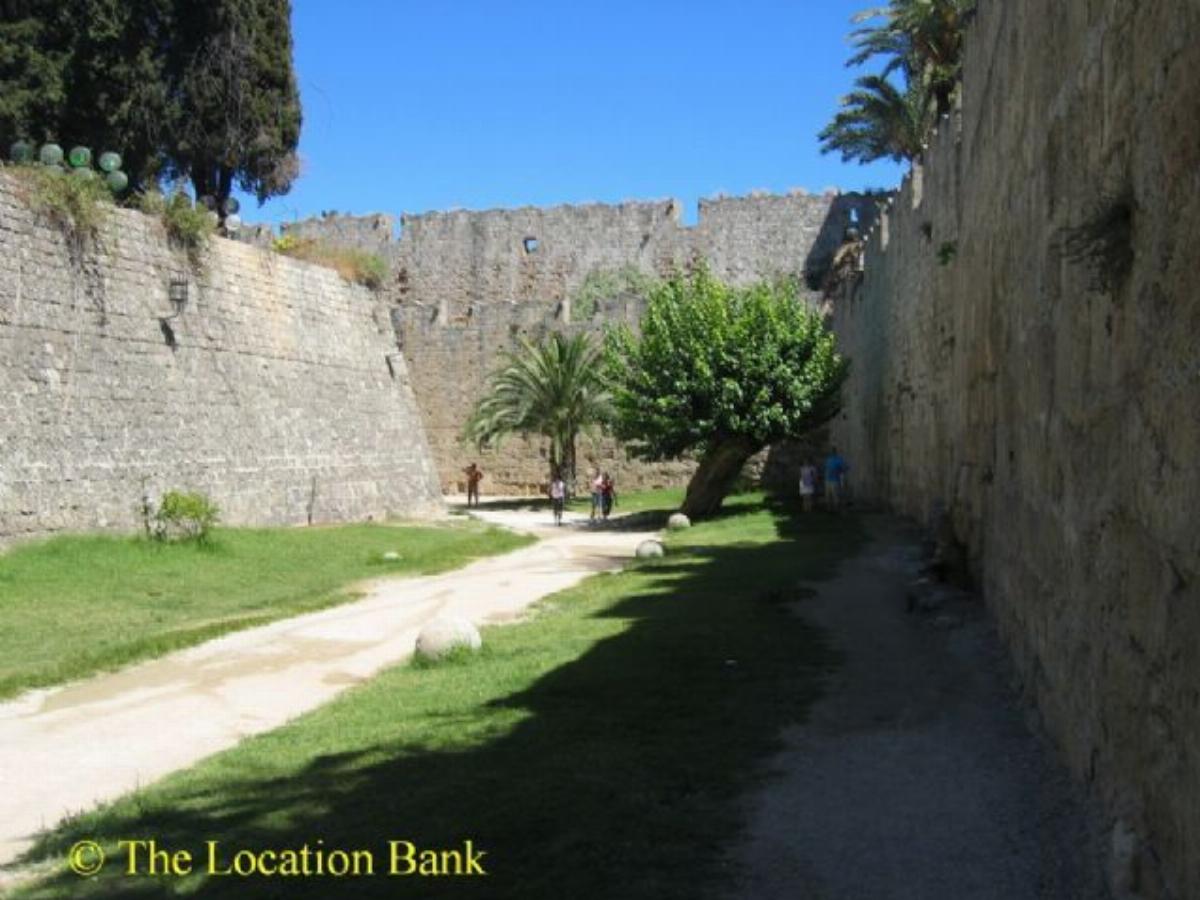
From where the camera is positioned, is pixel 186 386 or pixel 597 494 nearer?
pixel 186 386

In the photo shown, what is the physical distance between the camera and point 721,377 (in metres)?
21.3

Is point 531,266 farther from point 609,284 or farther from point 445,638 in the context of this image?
point 445,638

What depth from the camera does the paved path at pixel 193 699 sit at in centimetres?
599

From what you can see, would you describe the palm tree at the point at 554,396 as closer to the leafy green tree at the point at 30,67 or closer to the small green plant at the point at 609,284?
the small green plant at the point at 609,284

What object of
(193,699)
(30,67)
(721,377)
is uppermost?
(30,67)

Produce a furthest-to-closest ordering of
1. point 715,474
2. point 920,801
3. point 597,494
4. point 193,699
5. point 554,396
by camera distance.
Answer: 1. point 554,396
2. point 597,494
3. point 715,474
4. point 193,699
5. point 920,801

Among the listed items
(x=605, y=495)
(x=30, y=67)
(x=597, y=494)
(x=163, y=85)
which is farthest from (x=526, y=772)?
(x=163, y=85)

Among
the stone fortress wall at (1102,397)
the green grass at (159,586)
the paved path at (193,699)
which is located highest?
the stone fortress wall at (1102,397)

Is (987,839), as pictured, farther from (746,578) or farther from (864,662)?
(746,578)

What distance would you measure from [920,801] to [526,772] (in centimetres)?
166

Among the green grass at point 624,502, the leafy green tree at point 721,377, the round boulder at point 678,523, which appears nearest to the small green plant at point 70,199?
the leafy green tree at point 721,377

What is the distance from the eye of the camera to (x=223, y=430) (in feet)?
59.3

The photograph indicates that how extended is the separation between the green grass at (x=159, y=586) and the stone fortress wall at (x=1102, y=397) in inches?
263

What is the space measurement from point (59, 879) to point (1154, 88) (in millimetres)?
4489
